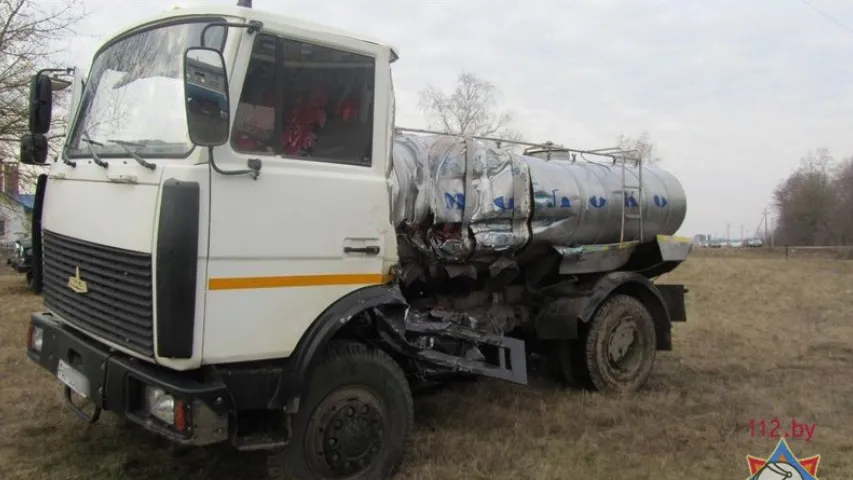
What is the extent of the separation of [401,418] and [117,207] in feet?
6.81

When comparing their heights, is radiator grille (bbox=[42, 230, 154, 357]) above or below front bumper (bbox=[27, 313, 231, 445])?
above

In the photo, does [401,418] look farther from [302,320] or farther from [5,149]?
[5,149]

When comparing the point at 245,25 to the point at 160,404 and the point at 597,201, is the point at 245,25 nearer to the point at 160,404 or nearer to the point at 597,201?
the point at 160,404

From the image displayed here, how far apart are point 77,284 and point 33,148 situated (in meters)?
1.28

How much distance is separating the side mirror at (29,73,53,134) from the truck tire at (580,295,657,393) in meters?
4.87

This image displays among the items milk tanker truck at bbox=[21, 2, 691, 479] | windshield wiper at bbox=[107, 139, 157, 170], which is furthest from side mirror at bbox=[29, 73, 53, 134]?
windshield wiper at bbox=[107, 139, 157, 170]

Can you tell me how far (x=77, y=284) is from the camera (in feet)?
12.8

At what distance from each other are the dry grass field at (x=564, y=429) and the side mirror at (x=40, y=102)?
217 centimetres

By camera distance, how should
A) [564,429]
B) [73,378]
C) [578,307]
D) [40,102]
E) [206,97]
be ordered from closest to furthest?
[206,97] < [73,378] < [40,102] < [564,429] < [578,307]

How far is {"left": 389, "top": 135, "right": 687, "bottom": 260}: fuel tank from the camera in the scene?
208 inches

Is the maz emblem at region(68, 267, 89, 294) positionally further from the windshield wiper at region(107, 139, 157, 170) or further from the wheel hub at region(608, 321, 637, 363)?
the wheel hub at region(608, 321, 637, 363)

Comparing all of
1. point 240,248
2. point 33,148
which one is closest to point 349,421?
point 240,248

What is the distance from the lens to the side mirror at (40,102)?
4.48 meters

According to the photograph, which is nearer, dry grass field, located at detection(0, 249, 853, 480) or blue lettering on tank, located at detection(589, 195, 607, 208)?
dry grass field, located at detection(0, 249, 853, 480)
